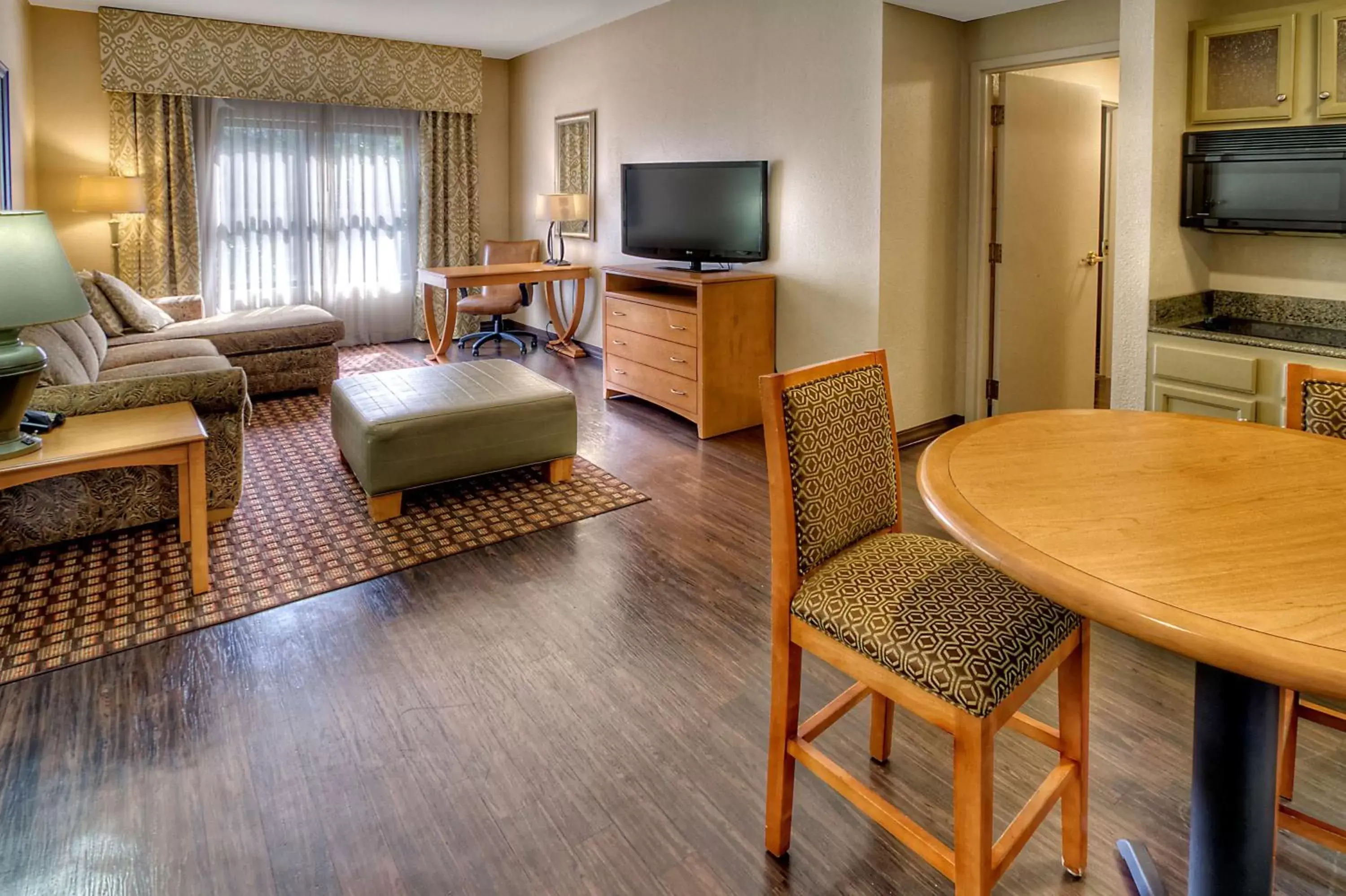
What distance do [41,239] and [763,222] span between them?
3.35 m

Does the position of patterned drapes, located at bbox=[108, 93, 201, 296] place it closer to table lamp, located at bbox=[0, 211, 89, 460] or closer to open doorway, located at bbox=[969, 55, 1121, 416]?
table lamp, located at bbox=[0, 211, 89, 460]

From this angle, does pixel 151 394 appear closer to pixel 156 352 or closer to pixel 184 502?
pixel 184 502

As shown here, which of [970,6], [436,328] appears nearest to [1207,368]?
[970,6]

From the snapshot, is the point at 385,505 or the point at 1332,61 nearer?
the point at 1332,61

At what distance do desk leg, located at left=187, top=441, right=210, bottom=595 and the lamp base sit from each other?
0.44 metres

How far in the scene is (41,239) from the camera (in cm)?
255

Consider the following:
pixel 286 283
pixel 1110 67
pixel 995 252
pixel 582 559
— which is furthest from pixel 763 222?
pixel 286 283

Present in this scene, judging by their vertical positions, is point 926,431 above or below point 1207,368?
below

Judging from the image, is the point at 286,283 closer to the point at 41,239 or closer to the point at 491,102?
the point at 491,102

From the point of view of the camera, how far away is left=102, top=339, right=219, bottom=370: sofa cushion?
4.44 metres

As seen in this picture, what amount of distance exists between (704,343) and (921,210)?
4.35ft

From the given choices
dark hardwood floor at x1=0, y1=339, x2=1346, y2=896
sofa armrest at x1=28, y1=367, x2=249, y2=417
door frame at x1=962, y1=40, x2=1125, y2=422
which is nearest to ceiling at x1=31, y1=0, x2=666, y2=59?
door frame at x1=962, y1=40, x2=1125, y2=422

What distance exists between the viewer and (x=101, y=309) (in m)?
4.96

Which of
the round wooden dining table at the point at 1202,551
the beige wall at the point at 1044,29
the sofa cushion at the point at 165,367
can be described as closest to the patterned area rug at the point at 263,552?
the sofa cushion at the point at 165,367
